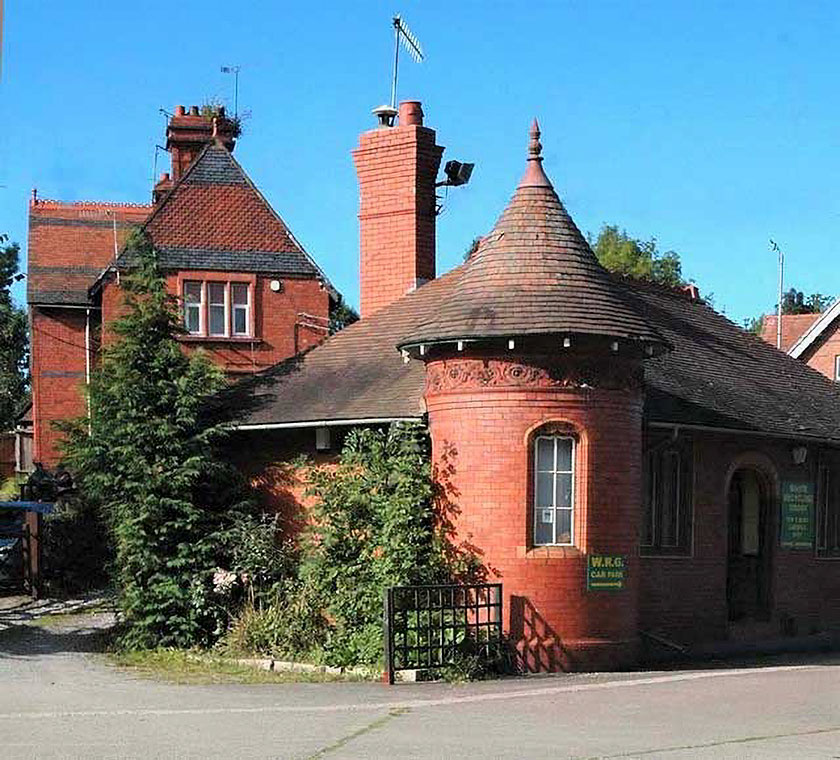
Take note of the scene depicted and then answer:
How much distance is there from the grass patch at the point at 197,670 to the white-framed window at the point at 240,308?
57.6 ft

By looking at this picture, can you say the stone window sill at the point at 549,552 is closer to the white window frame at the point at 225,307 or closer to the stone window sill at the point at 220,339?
the stone window sill at the point at 220,339

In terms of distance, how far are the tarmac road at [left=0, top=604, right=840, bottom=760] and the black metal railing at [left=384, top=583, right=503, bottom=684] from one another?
51cm

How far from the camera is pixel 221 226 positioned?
114 feet

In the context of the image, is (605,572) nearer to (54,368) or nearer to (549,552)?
(549,552)

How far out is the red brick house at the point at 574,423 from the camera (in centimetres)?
1638

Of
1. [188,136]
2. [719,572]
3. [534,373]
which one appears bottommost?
[719,572]

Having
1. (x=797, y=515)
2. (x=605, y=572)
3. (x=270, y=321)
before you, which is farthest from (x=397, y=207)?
(x=270, y=321)

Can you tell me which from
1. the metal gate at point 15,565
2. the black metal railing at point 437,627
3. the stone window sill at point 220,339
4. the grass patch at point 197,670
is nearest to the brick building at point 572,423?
the black metal railing at point 437,627

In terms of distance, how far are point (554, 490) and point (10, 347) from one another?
28.7 meters

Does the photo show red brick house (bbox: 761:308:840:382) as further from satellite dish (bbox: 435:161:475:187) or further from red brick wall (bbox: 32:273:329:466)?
satellite dish (bbox: 435:161:475:187)

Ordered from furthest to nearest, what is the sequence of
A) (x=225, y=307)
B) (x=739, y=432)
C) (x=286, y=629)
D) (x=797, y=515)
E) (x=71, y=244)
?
(x=71, y=244), (x=225, y=307), (x=797, y=515), (x=739, y=432), (x=286, y=629)

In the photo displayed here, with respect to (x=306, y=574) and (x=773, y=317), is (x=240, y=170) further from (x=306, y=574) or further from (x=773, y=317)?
(x=773, y=317)

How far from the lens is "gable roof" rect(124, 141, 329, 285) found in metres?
34.3

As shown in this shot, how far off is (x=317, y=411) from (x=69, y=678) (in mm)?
5000
